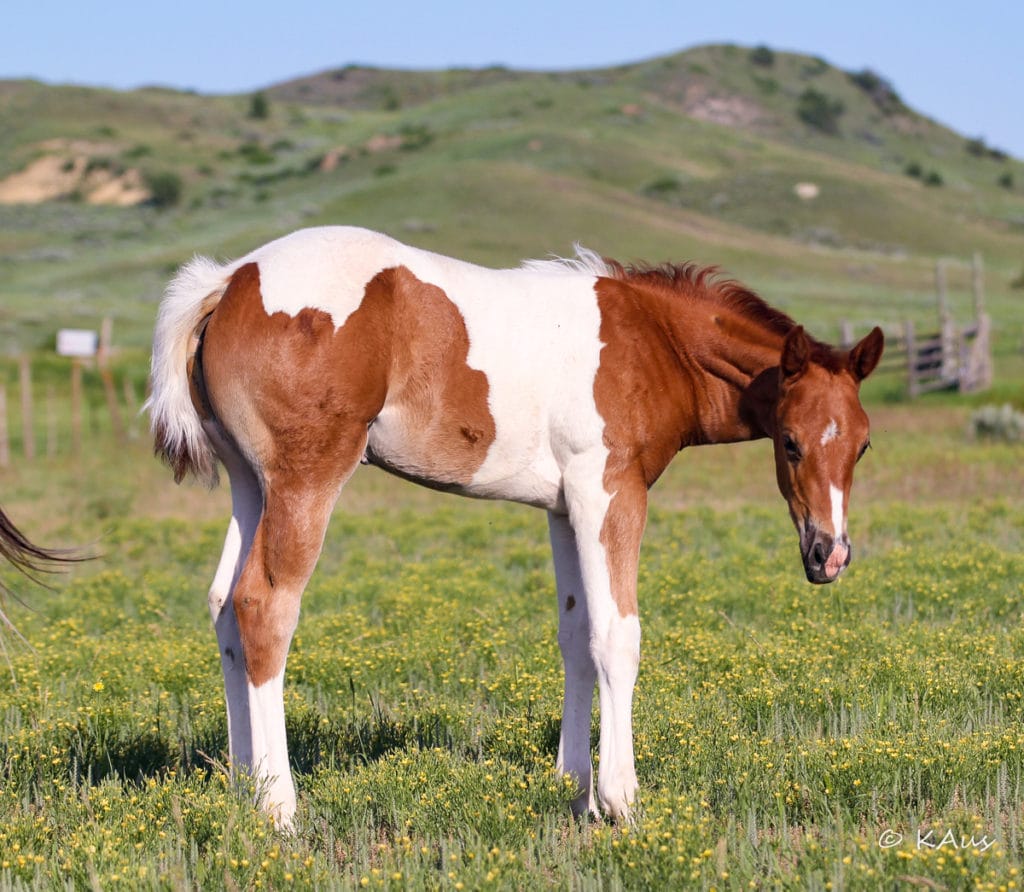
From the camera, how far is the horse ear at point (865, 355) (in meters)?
5.22

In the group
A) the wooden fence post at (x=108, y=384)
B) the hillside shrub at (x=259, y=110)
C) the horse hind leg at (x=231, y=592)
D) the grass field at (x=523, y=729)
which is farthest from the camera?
the hillside shrub at (x=259, y=110)

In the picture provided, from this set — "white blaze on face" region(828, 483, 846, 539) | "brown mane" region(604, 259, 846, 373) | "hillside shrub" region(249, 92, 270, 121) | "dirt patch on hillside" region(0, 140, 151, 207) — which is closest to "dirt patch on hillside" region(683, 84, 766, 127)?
"hillside shrub" region(249, 92, 270, 121)

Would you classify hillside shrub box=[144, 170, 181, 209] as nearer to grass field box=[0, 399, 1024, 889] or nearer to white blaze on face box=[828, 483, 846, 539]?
grass field box=[0, 399, 1024, 889]

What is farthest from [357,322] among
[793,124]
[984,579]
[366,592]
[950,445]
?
[793,124]

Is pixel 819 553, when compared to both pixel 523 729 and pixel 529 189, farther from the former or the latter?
pixel 529 189

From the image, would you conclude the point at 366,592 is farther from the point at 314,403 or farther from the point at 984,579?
the point at 314,403

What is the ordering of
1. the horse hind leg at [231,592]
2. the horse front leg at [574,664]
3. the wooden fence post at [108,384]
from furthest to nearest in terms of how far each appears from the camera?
1. the wooden fence post at [108,384]
2. the horse front leg at [574,664]
3. the horse hind leg at [231,592]

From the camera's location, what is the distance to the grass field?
4496 millimetres

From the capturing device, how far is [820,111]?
465 ft

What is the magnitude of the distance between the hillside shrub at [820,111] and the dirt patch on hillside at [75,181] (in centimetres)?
7827

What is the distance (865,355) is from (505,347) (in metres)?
1.52

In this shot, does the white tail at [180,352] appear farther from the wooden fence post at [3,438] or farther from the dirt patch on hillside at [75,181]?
the dirt patch on hillside at [75,181]

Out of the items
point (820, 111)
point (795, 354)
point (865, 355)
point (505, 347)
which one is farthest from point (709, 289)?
point (820, 111)

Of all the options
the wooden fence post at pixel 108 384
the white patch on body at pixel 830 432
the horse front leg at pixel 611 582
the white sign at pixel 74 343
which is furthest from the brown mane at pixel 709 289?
the white sign at pixel 74 343
